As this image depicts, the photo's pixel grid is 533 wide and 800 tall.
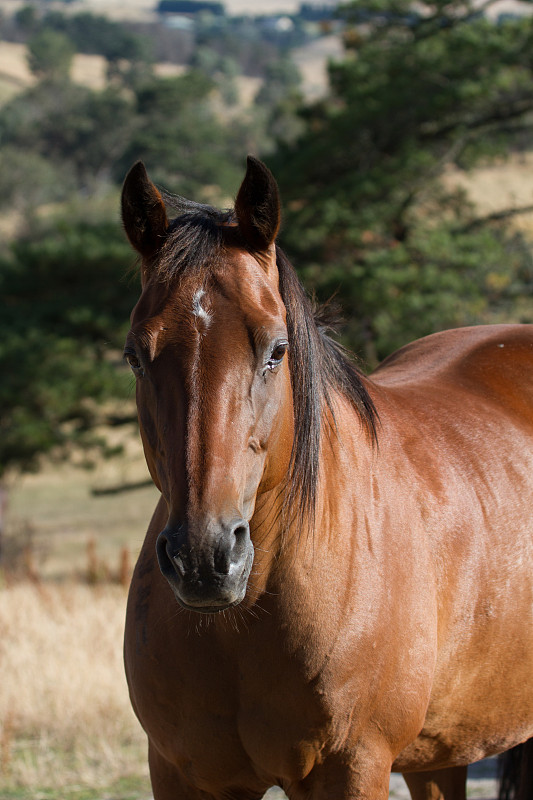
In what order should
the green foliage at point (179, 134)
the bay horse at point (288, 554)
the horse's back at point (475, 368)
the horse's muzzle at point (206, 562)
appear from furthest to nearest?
the green foliage at point (179, 134) < the horse's back at point (475, 368) < the bay horse at point (288, 554) < the horse's muzzle at point (206, 562)

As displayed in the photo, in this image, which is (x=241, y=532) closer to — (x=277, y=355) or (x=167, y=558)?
(x=167, y=558)

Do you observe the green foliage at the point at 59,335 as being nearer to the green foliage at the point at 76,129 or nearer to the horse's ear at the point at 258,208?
the horse's ear at the point at 258,208

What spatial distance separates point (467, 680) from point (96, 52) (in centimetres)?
8622

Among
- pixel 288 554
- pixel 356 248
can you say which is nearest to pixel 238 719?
pixel 288 554

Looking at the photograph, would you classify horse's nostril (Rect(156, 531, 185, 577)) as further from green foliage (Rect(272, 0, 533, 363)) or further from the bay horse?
green foliage (Rect(272, 0, 533, 363))

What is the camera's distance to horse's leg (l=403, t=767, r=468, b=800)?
10.1ft

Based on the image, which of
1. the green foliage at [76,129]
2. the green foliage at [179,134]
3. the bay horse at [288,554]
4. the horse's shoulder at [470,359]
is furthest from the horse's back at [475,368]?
the green foliage at [76,129]

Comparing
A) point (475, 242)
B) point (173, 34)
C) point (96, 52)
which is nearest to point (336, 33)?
point (475, 242)

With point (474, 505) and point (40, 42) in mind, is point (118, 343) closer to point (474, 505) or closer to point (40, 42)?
point (474, 505)

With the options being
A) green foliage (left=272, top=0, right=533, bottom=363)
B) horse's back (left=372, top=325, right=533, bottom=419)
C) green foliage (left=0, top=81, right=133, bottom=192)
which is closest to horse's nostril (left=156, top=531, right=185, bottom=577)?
horse's back (left=372, top=325, right=533, bottom=419)

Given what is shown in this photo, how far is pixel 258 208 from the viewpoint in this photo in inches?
78.1

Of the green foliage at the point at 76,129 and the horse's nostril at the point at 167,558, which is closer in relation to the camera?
the horse's nostril at the point at 167,558

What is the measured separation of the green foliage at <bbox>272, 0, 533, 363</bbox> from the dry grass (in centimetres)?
528

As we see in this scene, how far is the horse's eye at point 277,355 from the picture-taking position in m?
1.87
